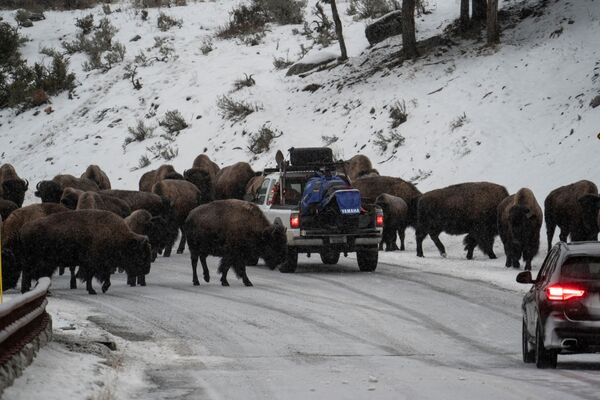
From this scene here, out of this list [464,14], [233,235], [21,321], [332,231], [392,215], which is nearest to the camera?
[21,321]

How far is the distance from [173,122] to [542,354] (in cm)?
4041

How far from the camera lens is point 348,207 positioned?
23062 millimetres

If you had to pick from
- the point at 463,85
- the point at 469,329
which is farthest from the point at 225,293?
the point at 463,85

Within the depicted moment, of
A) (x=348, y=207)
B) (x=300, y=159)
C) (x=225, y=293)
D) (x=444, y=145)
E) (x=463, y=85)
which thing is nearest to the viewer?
(x=225, y=293)

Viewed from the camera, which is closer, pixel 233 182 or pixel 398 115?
pixel 233 182

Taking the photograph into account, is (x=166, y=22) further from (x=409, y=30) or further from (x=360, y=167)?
(x=360, y=167)

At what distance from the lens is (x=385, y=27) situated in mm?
49062

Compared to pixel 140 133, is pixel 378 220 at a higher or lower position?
lower

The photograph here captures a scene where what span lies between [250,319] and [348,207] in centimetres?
660

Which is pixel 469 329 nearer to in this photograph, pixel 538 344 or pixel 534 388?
pixel 538 344

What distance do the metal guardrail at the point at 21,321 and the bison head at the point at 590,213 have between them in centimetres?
1353

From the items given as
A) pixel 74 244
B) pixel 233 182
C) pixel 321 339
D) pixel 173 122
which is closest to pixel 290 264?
pixel 74 244

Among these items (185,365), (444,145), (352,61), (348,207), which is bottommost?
(185,365)

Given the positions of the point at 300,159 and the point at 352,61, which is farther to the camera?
the point at 352,61
